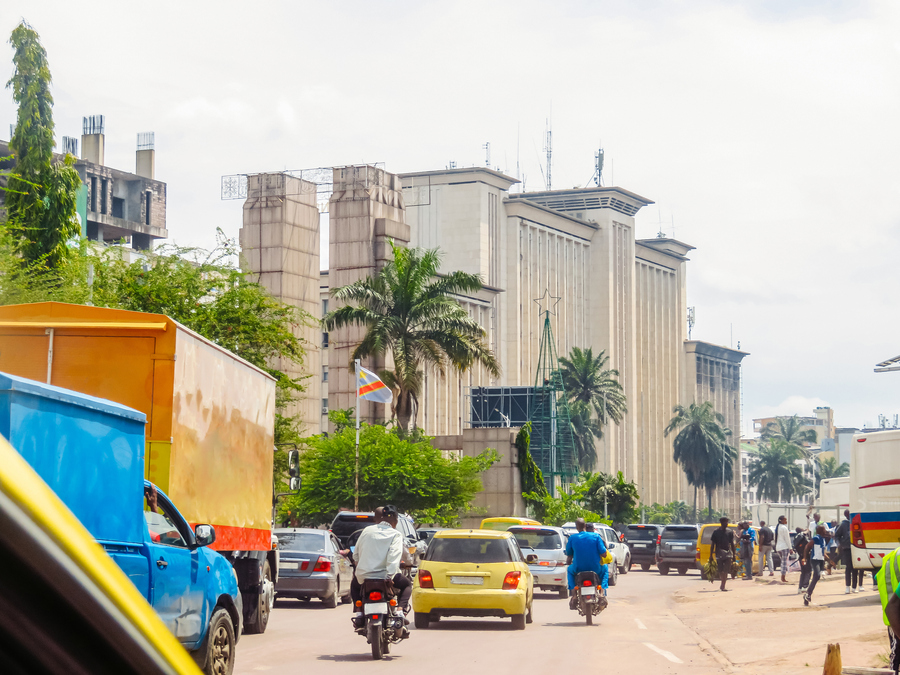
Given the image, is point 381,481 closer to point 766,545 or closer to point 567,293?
point 766,545

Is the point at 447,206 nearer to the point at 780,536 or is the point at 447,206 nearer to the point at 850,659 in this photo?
the point at 780,536

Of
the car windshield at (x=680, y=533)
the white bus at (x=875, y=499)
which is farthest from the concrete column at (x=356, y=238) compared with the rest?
the white bus at (x=875, y=499)

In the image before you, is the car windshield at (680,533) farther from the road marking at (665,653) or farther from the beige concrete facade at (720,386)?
the beige concrete facade at (720,386)

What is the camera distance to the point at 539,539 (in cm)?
2806

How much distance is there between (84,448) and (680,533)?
3727 cm

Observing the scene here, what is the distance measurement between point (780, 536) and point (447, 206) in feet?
275

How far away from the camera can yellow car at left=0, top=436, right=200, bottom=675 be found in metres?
0.83

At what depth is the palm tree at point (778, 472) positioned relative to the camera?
156750 mm

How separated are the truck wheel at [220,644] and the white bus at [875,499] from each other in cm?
1440

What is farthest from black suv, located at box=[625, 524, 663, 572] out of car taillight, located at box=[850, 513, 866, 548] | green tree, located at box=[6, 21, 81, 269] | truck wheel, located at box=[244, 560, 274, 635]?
truck wheel, located at box=[244, 560, 274, 635]

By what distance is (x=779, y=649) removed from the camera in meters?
16.1

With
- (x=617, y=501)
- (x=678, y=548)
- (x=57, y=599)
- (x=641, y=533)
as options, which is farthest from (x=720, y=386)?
(x=57, y=599)

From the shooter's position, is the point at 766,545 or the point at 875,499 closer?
the point at 875,499

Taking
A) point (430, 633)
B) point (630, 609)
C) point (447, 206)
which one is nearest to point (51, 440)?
point (430, 633)
